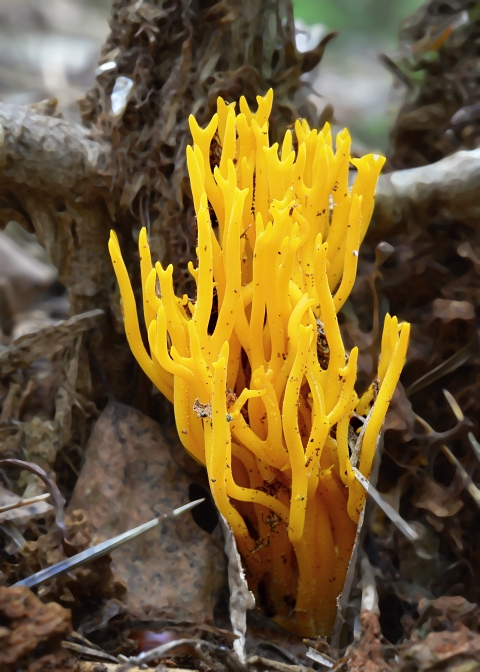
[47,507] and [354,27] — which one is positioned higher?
[354,27]

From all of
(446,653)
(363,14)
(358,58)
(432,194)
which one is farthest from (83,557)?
(358,58)

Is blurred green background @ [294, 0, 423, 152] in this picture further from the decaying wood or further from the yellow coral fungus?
the yellow coral fungus

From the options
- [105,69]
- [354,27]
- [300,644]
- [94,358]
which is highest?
[354,27]

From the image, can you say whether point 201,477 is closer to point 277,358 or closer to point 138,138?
point 277,358

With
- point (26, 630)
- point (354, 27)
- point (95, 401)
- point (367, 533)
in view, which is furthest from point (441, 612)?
point (354, 27)

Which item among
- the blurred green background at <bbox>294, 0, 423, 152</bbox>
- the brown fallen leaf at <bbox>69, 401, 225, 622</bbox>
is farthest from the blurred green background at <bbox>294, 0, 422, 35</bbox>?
the brown fallen leaf at <bbox>69, 401, 225, 622</bbox>

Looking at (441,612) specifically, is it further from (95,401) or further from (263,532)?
(95,401)
